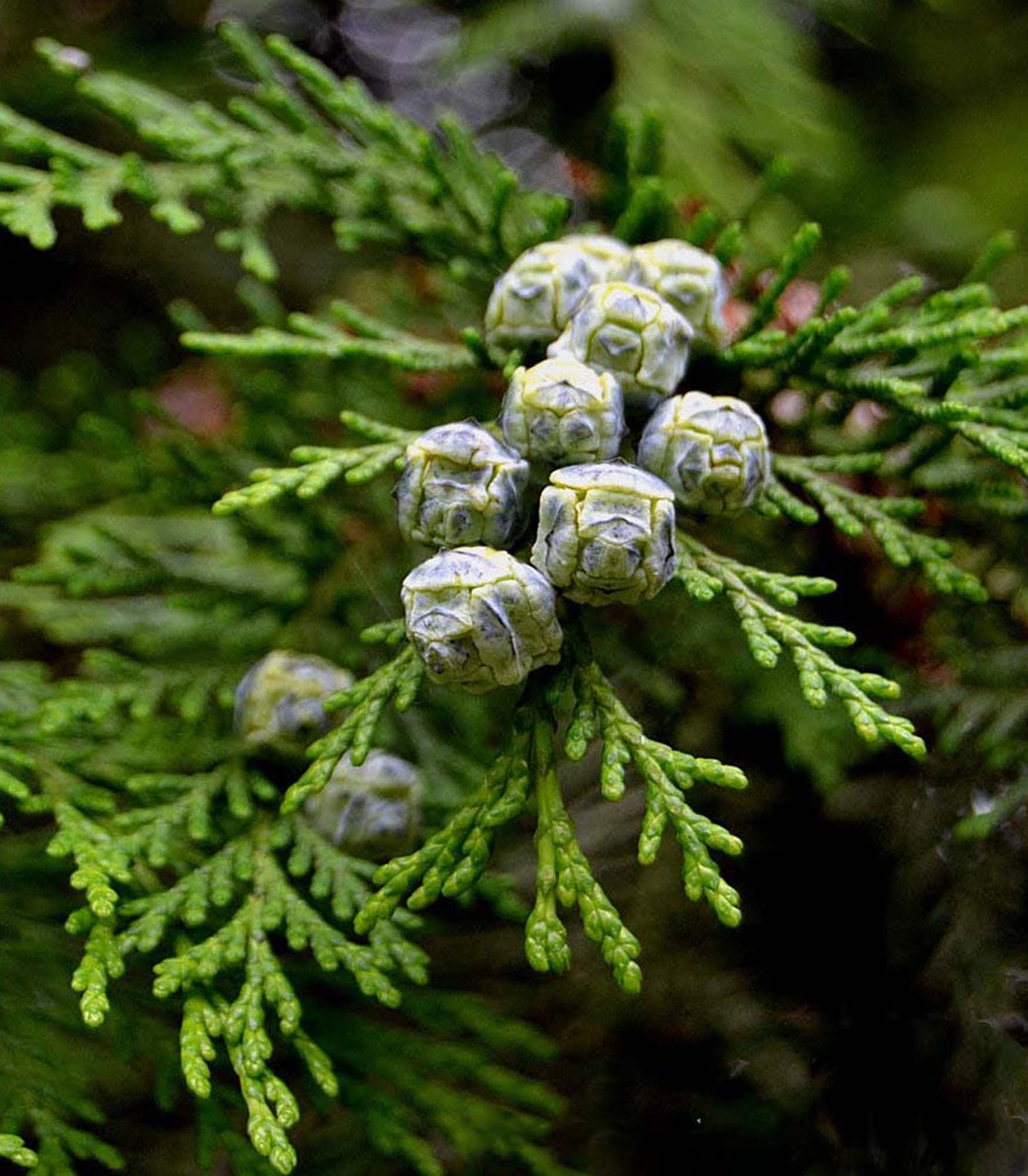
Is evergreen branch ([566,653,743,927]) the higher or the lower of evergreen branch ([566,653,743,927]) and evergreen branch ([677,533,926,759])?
the lower

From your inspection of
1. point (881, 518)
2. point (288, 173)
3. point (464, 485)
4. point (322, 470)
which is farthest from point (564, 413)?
point (288, 173)

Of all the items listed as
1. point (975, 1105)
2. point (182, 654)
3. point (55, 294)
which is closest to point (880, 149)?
point (182, 654)

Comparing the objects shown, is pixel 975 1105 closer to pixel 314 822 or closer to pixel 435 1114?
pixel 435 1114

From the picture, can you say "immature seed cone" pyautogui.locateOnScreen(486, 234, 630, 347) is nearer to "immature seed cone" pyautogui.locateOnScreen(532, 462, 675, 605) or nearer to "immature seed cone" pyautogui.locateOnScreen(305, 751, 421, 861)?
"immature seed cone" pyautogui.locateOnScreen(532, 462, 675, 605)

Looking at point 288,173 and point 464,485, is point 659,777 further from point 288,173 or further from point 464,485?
point 288,173

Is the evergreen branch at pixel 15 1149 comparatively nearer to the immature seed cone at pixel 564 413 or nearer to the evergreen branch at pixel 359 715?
the evergreen branch at pixel 359 715

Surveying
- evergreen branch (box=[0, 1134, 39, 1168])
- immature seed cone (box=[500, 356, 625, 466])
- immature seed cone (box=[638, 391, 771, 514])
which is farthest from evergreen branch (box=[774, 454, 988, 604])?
evergreen branch (box=[0, 1134, 39, 1168])
